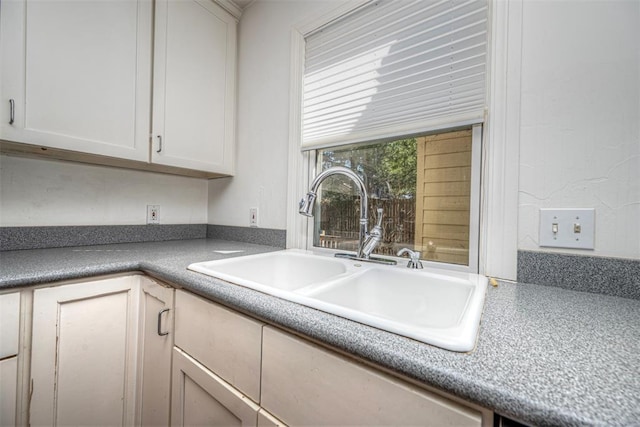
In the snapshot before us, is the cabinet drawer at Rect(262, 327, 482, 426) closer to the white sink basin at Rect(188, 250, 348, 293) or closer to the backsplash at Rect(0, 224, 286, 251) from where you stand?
the white sink basin at Rect(188, 250, 348, 293)

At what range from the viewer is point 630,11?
71 cm

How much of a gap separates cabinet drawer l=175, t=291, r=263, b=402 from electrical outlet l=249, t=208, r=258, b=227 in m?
0.75

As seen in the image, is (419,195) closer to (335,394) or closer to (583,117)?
(583,117)

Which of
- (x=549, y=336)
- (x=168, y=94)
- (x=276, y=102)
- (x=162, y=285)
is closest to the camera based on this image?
(x=549, y=336)

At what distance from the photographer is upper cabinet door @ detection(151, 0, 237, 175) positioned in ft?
4.45

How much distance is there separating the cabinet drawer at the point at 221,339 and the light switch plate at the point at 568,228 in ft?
2.77

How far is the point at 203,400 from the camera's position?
775mm

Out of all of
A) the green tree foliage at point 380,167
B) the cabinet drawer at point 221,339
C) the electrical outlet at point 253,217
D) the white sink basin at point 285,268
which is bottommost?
the cabinet drawer at point 221,339

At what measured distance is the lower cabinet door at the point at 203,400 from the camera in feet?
2.16

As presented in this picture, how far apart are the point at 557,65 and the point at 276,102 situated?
119 centimetres

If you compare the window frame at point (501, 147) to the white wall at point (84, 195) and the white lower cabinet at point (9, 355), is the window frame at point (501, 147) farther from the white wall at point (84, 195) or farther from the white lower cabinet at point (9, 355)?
the white wall at point (84, 195)

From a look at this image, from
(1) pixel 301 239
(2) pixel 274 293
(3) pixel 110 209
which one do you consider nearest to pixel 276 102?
(1) pixel 301 239


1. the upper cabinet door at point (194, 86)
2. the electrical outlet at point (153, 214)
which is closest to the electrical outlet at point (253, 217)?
the upper cabinet door at point (194, 86)

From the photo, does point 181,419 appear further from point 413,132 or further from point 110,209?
point 413,132
